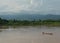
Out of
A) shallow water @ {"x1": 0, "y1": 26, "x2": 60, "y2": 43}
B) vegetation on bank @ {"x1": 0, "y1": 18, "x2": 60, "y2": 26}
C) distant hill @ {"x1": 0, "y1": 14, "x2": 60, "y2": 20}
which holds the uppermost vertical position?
distant hill @ {"x1": 0, "y1": 14, "x2": 60, "y2": 20}

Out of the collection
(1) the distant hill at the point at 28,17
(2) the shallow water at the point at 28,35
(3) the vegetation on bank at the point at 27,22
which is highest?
(1) the distant hill at the point at 28,17

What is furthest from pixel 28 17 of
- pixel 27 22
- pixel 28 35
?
pixel 28 35

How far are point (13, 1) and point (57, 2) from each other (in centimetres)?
53

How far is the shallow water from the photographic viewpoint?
5.59 feet

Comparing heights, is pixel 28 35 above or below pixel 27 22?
below

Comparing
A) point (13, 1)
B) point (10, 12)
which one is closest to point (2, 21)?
point (10, 12)

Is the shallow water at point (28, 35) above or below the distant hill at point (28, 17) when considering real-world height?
below

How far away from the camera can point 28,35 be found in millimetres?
1722

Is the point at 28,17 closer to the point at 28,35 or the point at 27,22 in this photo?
the point at 27,22

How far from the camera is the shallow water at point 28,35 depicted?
1.71 m

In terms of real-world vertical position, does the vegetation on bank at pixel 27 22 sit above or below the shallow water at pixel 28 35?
above

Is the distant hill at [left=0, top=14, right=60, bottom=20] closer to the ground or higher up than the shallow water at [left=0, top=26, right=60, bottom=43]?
higher up

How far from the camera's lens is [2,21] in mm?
1711

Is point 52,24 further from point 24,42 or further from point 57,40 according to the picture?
point 24,42
